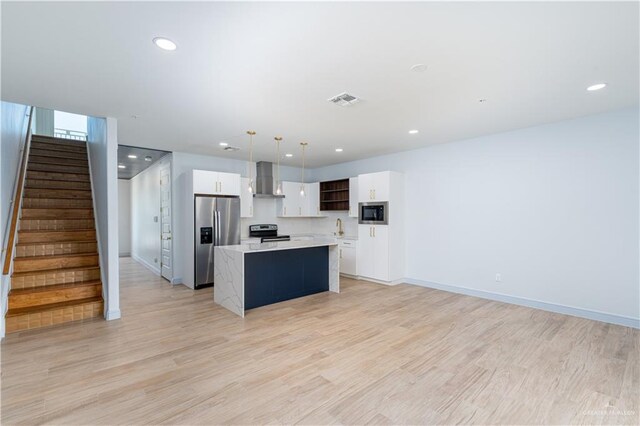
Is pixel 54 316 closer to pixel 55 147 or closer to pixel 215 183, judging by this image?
pixel 215 183

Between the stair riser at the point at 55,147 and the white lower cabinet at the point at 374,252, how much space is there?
6.37 meters

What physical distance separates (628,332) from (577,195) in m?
1.74

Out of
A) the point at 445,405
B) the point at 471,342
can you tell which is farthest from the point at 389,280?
the point at 445,405

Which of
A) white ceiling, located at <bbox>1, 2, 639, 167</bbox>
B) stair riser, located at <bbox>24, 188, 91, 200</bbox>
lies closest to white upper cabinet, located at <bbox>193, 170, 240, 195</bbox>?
white ceiling, located at <bbox>1, 2, 639, 167</bbox>

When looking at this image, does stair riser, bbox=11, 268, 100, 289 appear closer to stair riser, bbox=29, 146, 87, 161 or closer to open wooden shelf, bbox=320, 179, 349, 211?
stair riser, bbox=29, 146, 87, 161

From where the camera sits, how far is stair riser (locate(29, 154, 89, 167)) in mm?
5845

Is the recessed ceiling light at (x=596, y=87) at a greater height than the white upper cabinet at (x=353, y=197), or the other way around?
the recessed ceiling light at (x=596, y=87)

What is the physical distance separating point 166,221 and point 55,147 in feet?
9.08

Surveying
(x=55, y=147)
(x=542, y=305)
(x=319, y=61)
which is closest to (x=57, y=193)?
(x=55, y=147)

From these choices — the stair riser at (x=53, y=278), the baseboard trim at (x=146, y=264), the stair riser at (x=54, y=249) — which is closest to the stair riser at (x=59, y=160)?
the stair riser at (x=54, y=249)

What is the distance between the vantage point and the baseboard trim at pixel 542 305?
3.74 meters

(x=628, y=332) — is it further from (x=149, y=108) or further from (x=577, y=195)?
(x=149, y=108)

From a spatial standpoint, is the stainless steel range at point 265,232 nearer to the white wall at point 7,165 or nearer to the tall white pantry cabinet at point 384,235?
the tall white pantry cabinet at point 384,235

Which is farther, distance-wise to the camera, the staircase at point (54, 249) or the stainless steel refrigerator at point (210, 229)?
the stainless steel refrigerator at point (210, 229)
